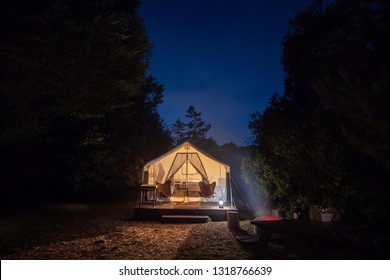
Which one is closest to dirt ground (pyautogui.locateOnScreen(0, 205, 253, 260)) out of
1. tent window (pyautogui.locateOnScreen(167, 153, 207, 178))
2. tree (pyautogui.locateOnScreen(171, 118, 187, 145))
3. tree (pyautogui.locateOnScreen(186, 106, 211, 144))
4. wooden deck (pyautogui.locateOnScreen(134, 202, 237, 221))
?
wooden deck (pyautogui.locateOnScreen(134, 202, 237, 221))

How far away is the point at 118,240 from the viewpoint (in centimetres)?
441

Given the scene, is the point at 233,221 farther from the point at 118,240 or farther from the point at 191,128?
the point at 191,128

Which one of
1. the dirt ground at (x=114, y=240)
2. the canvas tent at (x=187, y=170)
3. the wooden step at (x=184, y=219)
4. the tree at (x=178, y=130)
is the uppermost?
the tree at (x=178, y=130)

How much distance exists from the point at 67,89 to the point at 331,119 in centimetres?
551

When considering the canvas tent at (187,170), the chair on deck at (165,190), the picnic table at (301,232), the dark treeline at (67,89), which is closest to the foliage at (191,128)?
the dark treeline at (67,89)

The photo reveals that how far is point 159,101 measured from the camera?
1630cm

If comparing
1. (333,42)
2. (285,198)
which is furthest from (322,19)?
(285,198)

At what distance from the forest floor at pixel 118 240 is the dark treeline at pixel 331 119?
1.23 m

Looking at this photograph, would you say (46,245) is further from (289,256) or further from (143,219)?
(289,256)

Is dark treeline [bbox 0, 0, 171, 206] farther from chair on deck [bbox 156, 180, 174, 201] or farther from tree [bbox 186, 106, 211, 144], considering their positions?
tree [bbox 186, 106, 211, 144]

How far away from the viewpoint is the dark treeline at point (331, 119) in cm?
255

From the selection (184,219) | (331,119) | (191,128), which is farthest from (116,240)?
(191,128)

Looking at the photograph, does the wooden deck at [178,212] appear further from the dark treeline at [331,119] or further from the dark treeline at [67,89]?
the dark treeline at [67,89]

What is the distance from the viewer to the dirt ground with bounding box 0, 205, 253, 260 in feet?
11.6
